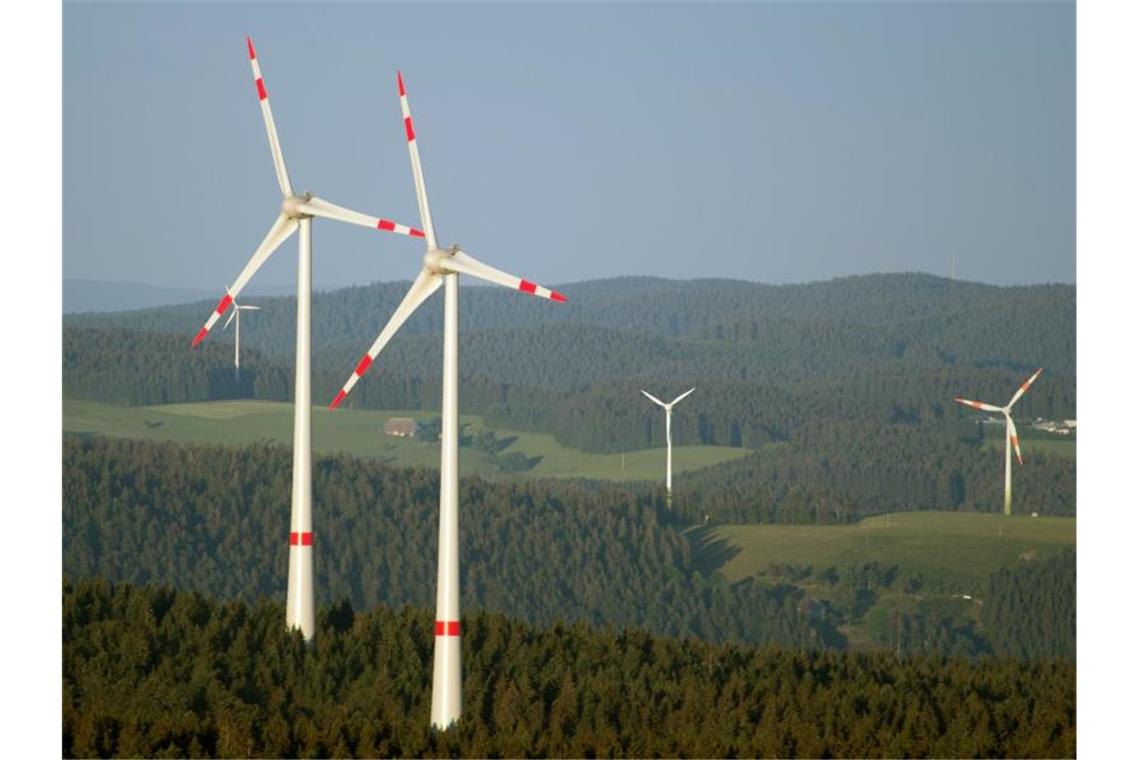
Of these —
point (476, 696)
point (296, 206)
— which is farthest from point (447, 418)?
point (476, 696)

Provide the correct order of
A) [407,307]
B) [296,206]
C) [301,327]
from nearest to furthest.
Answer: [407,307], [301,327], [296,206]

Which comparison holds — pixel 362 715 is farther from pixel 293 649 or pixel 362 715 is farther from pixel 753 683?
pixel 753 683

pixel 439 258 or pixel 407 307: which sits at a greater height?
pixel 439 258

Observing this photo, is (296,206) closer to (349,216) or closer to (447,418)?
(349,216)

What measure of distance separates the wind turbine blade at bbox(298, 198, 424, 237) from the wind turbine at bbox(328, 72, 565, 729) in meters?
1.61

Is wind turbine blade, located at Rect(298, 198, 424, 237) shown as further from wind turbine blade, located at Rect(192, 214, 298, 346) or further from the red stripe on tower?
the red stripe on tower

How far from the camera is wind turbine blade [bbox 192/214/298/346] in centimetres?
5700

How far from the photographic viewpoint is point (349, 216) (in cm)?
5550

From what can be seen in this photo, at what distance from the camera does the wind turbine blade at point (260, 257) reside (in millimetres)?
57000

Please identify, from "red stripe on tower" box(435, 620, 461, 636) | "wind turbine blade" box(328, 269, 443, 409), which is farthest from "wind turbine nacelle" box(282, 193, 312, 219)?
"red stripe on tower" box(435, 620, 461, 636)

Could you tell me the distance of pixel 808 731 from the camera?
56750 millimetres

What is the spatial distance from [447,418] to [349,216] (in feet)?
32.9

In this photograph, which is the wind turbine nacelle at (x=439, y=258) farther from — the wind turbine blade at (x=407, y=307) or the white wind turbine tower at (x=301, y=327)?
the white wind turbine tower at (x=301, y=327)
